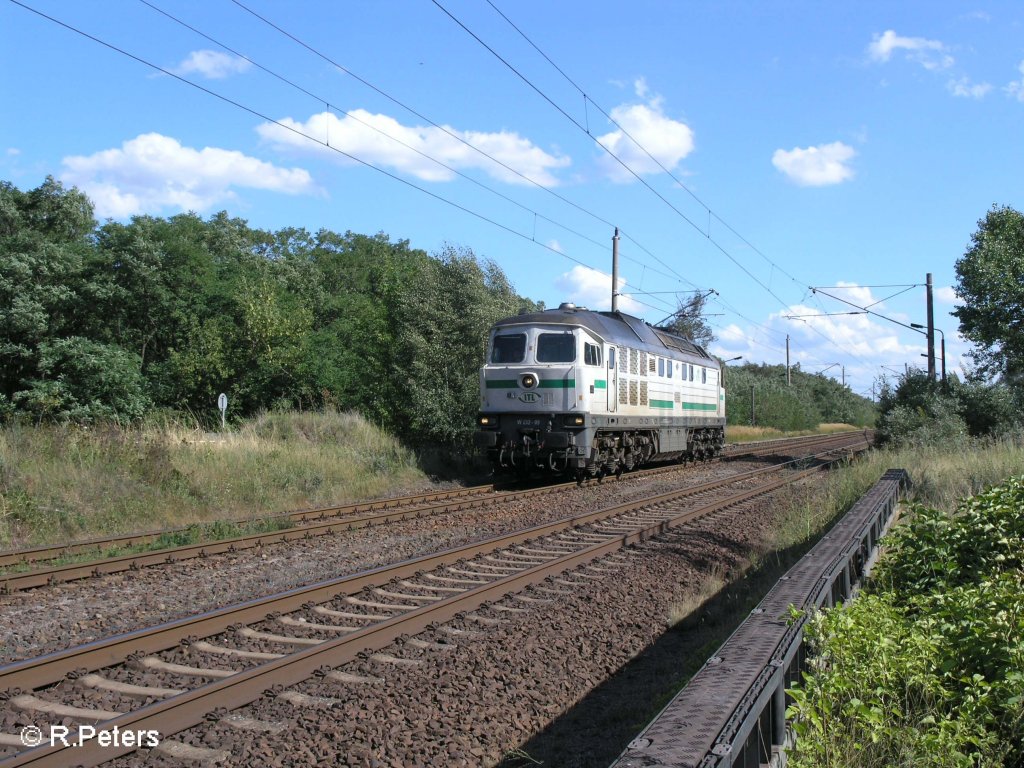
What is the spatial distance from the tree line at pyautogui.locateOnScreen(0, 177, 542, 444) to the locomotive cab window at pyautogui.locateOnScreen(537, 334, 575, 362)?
430cm

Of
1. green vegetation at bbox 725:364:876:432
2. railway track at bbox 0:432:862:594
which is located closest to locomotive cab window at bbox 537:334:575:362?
railway track at bbox 0:432:862:594

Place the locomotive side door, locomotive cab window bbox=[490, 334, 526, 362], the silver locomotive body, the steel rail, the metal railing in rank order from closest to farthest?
the metal railing → the steel rail → the silver locomotive body → locomotive cab window bbox=[490, 334, 526, 362] → the locomotive side door

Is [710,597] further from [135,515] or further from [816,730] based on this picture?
[135,515]

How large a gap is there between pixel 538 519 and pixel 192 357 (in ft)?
86.8

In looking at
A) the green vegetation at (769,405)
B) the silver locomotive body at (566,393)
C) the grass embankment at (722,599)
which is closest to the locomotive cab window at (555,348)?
the silver locomotive body at (566,393)

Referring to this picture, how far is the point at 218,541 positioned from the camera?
1052cm

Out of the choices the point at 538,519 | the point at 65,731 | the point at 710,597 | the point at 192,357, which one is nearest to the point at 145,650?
the point at 65,731

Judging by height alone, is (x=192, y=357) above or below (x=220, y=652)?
above

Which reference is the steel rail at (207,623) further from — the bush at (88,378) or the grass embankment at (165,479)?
the bush at (88,378)

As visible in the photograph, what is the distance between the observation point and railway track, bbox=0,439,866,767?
4.80 meters

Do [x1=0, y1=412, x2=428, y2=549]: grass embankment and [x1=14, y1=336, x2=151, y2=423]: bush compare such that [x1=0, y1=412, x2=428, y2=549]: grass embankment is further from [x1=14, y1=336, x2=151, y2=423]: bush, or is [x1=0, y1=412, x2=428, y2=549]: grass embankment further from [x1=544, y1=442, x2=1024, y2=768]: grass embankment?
[x1=14, y1=336, x2=151, y2=423]: bush

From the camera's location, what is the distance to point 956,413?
80.6 feet

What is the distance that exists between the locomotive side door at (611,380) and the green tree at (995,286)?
11201mm

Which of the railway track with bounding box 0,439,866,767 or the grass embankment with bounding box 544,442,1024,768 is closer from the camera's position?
the railway track with bounding box 0,439,866,767
